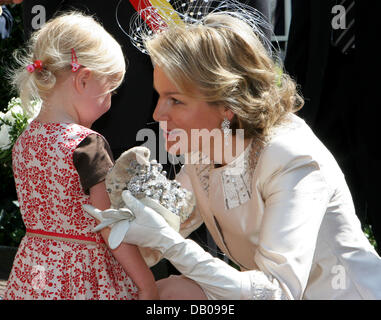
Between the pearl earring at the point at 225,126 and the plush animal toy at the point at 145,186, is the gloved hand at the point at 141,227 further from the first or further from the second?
the pearl earring at the point at 225,126

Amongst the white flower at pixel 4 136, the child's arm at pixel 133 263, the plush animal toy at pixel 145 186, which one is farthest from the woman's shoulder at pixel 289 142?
the white flower at pixel 4 136

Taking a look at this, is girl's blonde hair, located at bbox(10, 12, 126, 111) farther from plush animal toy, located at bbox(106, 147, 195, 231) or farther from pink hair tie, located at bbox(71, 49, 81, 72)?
plush animal toy, located at bbox(106, 147, 195, 231)

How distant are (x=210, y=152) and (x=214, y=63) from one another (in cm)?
26

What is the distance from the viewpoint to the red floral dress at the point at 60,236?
6.40 ft

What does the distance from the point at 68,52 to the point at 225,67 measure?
51 cm

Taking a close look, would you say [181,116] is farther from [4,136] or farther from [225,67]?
[4,136]

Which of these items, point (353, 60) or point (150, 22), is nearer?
point (150, 22)

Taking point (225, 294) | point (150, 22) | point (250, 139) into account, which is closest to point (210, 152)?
point (250, 139)

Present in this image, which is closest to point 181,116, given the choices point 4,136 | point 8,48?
point 4,136

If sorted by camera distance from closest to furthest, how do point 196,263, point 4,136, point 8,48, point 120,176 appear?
1. point 196,263
2. point 120,176
3. point 4,136
4. point 8,48


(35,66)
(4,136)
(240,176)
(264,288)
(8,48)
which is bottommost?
(8,48)

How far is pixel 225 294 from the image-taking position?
5.29ft

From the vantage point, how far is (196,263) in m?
1.61
